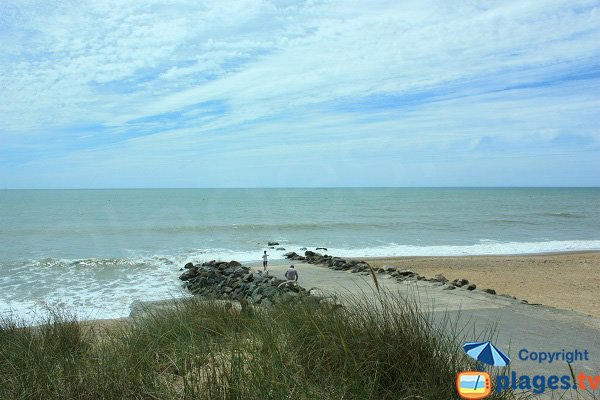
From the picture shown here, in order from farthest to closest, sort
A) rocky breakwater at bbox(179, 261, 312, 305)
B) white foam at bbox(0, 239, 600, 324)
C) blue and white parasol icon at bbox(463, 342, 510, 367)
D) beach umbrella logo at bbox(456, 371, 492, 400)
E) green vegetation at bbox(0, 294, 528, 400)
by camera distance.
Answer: white foam at bbox(0, 239, 600, 324) → rocky breakwater at bbox(179, 261, 312, 305) → green vegetation at bbox(0, 294, 528, 400) → blue and white parasol icon at bbox(463, 342, 510, 367) → beach umbrella logo at bbox(456, 371, 492, 400)

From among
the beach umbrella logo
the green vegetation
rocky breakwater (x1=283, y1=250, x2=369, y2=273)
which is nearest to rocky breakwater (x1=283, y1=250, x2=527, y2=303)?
rocky breakwater (x1=283, y1=250, x2=369, y2=273)

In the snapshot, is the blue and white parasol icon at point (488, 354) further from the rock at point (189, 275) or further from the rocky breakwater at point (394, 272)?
the rock at point (189, 275)

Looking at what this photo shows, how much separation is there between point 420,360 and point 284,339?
1203 mm

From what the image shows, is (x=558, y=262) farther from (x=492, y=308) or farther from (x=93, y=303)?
(x=93, y=303)

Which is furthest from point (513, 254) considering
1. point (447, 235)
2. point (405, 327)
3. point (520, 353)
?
point (405, 327)

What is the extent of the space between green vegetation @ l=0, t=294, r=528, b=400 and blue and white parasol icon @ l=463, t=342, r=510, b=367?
480mm

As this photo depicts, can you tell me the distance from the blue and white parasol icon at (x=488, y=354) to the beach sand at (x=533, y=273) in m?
10.2

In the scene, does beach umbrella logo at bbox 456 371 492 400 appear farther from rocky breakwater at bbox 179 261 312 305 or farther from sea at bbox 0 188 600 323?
rocky breakwater at bbox 179 261 312 305

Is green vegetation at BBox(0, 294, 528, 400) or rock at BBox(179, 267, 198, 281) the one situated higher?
green vegetation at BBox(0, 294, 528, 400)

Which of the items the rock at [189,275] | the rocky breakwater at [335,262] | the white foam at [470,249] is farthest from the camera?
the white foam at [470,249]

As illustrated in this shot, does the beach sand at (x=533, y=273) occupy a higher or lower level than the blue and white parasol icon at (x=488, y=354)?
lower

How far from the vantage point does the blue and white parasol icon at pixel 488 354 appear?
9.70 ft

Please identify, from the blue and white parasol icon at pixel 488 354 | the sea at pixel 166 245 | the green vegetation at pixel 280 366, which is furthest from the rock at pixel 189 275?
the blue and white parasol icon at pixel 488 354

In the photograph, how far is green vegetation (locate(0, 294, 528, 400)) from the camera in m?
3.46
